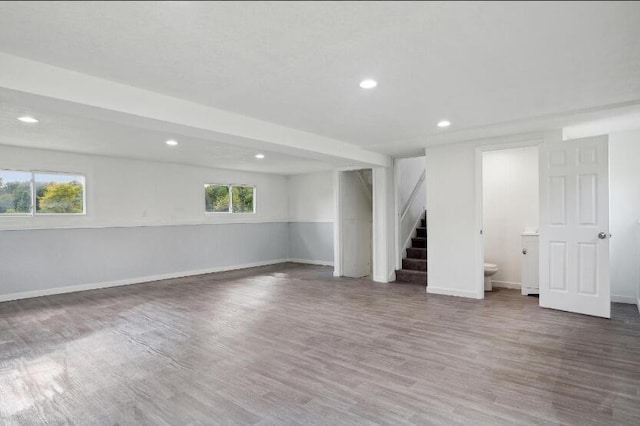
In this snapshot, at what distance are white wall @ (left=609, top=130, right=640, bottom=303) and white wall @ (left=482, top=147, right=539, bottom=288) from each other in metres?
0.98

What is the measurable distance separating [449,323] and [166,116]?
3.65 m

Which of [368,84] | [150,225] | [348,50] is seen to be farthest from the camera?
[150,225]

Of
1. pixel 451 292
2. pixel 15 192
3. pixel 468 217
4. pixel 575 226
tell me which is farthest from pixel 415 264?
pixel 15 192

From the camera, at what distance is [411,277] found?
6.41m

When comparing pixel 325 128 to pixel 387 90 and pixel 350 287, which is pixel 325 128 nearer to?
pixel 387 90

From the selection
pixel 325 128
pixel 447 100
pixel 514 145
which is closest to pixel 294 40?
pixel 447 100

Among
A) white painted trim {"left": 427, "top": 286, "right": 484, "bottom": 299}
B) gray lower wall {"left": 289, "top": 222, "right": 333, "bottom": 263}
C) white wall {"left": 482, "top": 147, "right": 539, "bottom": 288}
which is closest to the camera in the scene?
white painted trim {"left": 427, "top": 286, "right": 484, "bottom": 299}

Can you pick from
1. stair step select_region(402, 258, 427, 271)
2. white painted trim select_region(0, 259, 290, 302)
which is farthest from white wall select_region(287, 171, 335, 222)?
stair step select_region(402, 258, 427, 271)

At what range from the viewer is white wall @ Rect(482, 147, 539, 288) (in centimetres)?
569

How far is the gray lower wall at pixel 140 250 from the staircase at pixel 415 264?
2308mm

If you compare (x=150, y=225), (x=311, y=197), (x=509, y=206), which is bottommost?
(x=150, y=225)

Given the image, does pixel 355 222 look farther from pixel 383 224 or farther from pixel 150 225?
pixel 150 225

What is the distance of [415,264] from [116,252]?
5.54 m

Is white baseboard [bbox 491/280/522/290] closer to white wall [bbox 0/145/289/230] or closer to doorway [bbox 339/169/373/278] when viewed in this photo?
doorway [bbox 339/169/373/278]
